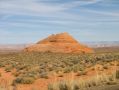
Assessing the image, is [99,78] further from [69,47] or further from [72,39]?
[72,39]

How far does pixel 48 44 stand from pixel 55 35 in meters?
11.1

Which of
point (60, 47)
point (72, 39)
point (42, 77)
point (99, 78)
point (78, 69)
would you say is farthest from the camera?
point (72, 39)

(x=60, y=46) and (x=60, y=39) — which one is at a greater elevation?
(x=60, y=39)

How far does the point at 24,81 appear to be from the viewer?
20.4m

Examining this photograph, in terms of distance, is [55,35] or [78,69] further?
[55,35]

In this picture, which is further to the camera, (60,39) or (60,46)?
(60,39)

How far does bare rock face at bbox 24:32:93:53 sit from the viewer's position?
90.2 metres

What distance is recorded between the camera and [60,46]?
95250 mm

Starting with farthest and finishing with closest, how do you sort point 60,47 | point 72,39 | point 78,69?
point 72,39 < point 60,47 < point 78,69

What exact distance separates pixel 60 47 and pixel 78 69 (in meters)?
66.5

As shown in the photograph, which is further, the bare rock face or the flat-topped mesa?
the flat-topped mesa

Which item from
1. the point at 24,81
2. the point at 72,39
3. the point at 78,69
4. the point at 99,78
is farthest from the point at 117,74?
the point at 72,39

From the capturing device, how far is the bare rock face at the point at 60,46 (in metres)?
90.2

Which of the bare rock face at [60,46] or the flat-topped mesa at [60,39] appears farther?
the flat-topped mesa at [60,39]
